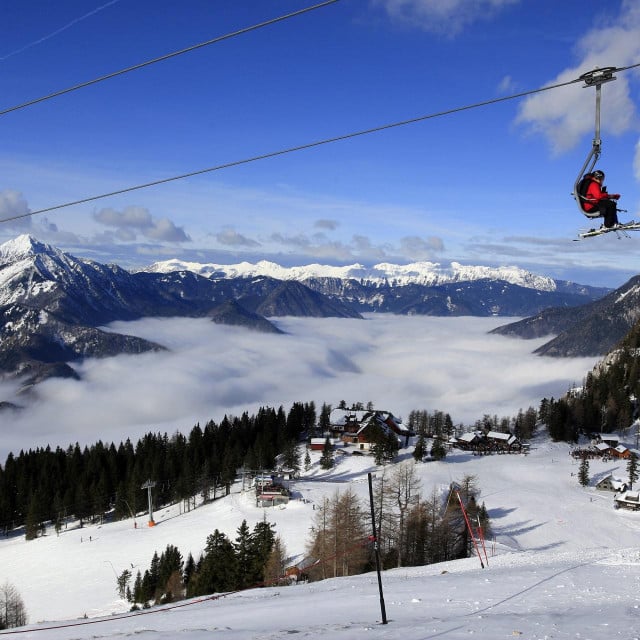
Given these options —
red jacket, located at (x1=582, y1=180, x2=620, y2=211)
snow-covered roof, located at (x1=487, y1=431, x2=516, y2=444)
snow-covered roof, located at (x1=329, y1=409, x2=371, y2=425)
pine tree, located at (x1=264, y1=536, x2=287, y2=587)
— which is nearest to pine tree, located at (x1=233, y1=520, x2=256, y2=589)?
pine tree, located at (x1=264, y1=536, x2=287, y2=587)

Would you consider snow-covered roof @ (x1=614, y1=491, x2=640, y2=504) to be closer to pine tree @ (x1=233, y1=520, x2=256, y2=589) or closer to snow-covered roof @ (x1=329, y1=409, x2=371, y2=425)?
pine tree @ (x1=233, y1=520, x2=256, y2=589)

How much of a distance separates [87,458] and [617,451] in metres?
108

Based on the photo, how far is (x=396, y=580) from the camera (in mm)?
28656

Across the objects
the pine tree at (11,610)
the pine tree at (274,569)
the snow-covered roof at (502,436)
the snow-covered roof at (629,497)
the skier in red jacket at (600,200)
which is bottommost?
the pine tree at (11,610)

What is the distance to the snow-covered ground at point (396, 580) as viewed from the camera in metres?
16.3

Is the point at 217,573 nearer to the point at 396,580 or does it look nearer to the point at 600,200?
the point at 396,580

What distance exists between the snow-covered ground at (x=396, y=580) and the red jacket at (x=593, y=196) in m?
10.3

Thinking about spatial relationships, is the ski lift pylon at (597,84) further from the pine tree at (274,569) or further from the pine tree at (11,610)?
the pine tree at (11,610)

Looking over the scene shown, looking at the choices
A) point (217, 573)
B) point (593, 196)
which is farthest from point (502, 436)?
point (593, 196)

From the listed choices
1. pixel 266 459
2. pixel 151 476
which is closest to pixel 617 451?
pixel 266 459

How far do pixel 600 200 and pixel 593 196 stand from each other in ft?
0.59

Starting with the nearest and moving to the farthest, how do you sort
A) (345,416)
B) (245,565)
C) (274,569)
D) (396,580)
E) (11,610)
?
(396,580) < (274,569) < (245,565) < (11,610) < (345,416)

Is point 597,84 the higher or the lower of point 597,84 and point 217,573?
the higher

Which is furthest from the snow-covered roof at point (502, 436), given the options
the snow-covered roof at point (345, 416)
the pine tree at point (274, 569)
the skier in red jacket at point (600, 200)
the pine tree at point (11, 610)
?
the skier in red jacket at point (600, 200)
